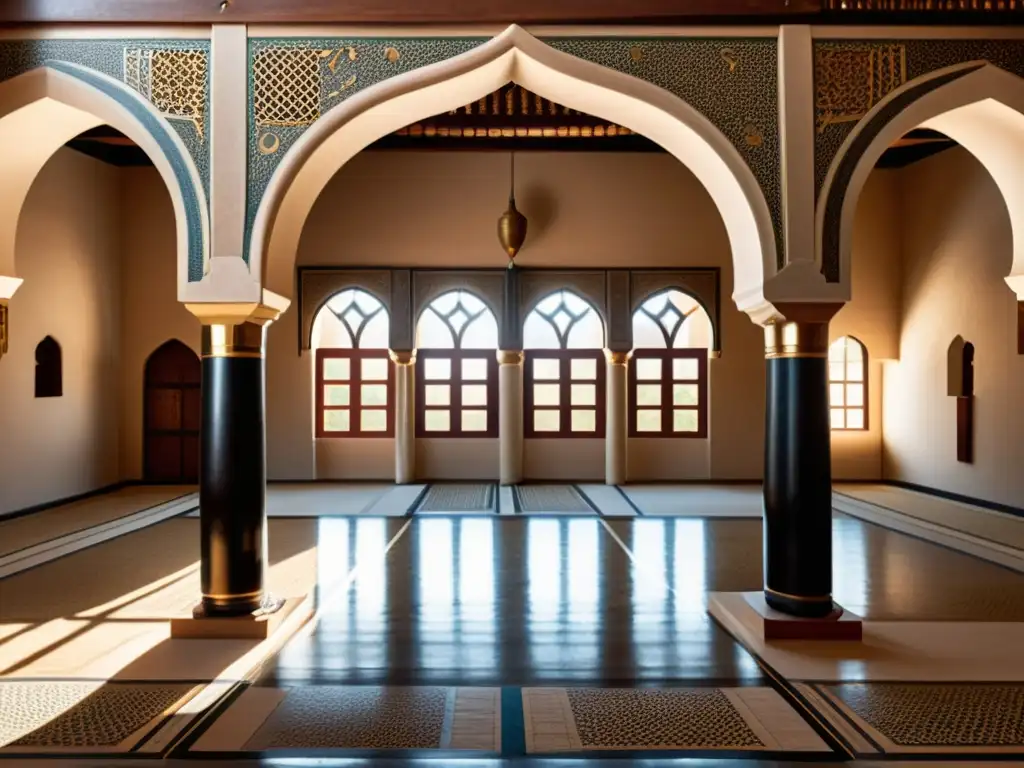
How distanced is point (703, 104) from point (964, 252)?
6.37 m

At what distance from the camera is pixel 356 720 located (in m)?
3.25

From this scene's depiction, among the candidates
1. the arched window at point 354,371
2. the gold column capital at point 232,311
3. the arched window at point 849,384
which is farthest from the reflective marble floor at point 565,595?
the arched window at point 849,384

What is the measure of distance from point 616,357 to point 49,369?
22.0ft

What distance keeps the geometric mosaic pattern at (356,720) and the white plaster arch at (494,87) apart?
215 cm

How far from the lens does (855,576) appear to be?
5.70m

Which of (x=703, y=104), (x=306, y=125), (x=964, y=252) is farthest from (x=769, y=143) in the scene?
(x=964, y=252)

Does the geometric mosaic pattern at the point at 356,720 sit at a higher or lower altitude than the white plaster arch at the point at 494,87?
lower

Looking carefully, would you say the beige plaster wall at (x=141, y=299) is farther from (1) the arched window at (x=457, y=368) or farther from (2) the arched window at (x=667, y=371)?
(2) the arched window at (x=667, y=371)

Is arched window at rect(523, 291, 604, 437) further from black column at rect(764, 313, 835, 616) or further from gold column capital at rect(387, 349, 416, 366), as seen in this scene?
Result: black column at rect(764, 313, 835, 616)

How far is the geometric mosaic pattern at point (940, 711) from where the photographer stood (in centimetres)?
308

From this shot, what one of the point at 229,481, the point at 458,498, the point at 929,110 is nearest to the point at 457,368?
the point at 458,498

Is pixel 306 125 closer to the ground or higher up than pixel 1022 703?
higher up

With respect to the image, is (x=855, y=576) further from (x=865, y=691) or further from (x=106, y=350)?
(x=106, y=350)

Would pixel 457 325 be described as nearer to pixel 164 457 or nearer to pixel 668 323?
pixel 668 323
